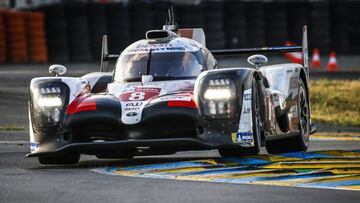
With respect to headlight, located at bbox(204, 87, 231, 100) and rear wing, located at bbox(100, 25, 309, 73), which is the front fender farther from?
rear wing, located at bbox(100, 25, 309, 73)

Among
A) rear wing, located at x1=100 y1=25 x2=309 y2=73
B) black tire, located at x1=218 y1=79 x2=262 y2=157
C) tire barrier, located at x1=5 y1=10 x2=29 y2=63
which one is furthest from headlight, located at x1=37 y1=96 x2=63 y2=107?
tire barrier, located at x1=5 y1=10 x2=29 y2=63

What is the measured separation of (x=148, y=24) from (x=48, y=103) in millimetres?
22871

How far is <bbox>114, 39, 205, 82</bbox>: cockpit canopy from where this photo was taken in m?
12.3

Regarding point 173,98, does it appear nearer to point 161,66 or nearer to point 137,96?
point 137,96

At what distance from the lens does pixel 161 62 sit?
40.7 feet

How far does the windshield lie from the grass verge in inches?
298

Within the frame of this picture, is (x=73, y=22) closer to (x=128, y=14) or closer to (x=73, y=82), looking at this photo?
(x=128, y=14)

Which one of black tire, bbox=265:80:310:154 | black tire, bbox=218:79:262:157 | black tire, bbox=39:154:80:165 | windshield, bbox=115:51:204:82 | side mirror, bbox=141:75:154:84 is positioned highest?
windshield, bbox=115:51:204:82

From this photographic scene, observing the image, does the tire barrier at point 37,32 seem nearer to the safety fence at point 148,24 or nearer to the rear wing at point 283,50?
the safety fence at point 148,24

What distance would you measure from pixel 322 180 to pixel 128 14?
1002 inches

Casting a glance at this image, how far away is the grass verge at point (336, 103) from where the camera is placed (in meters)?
20.1

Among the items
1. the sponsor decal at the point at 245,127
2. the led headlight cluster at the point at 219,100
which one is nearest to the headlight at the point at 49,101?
the led headlight cluster at the point at 219,100

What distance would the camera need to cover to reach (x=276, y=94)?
12867 mm

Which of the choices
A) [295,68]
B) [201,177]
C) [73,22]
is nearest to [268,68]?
[295,68]
